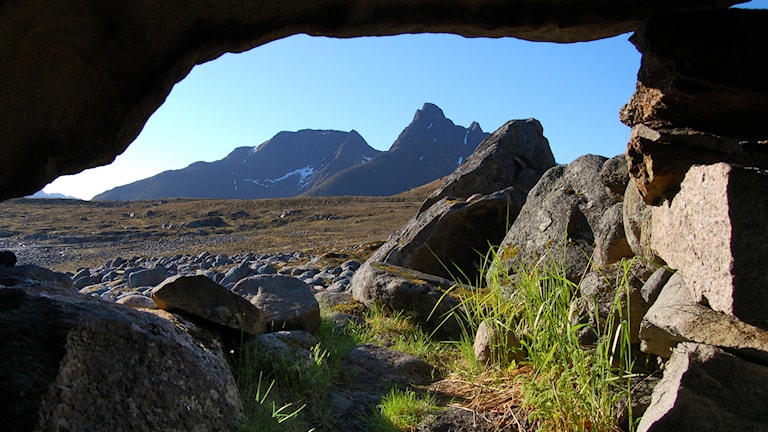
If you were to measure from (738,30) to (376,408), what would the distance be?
347 centimetres

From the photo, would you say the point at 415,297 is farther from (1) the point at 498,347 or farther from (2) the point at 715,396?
(2) the point at 715,396

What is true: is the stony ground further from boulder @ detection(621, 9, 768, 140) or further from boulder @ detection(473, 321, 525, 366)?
boulder @ detection(621, 9, 768, 140)

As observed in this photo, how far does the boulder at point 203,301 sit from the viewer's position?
4.78 m

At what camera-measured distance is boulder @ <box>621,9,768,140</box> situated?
10.3 feet

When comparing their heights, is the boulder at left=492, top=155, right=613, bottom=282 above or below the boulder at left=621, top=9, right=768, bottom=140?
below

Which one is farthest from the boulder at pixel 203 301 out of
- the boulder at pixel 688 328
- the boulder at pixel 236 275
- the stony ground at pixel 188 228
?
the stony ground at pixel 188 228

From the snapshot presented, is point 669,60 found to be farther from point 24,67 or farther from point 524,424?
point 24,67

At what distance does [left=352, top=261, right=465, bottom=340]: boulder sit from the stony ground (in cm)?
1068

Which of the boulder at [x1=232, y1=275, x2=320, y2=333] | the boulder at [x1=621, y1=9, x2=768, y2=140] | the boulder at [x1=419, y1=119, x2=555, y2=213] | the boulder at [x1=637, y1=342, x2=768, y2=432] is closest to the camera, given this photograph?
the boulder at [x1=637, y1=342, x2=768, y2=432]

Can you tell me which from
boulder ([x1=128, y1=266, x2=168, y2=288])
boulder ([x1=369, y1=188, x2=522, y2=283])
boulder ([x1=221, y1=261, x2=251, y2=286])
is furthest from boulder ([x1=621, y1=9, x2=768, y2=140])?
boulder ([x1=128, y1=266, x2=168, y2=288])

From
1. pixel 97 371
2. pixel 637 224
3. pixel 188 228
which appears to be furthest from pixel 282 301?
pixel 188 228

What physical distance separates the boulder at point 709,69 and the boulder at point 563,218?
2691mm

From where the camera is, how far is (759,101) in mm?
3188

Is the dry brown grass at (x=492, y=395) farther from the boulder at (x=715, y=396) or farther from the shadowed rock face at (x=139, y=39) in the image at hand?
the shadowed rock face at (x=139, y=39)
